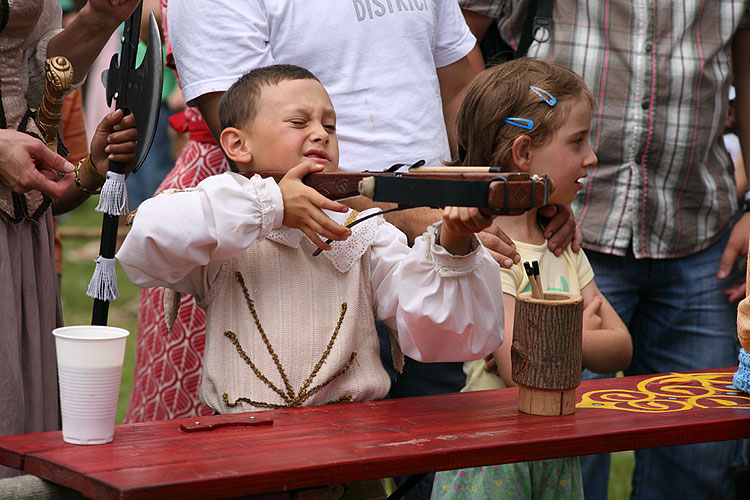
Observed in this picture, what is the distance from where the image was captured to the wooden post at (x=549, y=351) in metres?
2.10

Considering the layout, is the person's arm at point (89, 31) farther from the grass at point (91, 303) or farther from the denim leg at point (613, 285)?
the grass at point (91, 303)

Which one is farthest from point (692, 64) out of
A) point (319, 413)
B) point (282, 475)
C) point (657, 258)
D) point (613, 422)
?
point (282, 475)

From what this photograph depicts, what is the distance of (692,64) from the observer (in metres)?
3.42

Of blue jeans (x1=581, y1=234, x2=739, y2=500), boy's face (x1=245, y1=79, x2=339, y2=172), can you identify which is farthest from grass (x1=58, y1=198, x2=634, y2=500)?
boy's face (x1=245, y1=79, x2=339, y2=172)

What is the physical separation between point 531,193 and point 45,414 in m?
1.42

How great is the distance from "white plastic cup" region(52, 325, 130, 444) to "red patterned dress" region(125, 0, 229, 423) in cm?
141

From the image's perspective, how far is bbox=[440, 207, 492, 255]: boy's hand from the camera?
6.51 feet

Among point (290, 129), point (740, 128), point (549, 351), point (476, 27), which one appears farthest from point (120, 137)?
point (740, 128)

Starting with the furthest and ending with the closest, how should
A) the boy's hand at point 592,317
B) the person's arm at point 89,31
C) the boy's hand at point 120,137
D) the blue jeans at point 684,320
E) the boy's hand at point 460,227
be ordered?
1. the blue jeans at point 684,320
2. the boy's hand at point 592,317
3. the person's arm at point 89,31
4. the boy's hand at point 120,137
5. the boy's hand at point 460,227

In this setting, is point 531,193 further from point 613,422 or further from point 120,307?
point 120,307

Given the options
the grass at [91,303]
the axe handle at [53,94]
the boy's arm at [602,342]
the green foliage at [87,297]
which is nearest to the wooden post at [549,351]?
the boy's arm at [602,342]

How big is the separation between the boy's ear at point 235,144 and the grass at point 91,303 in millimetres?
2911

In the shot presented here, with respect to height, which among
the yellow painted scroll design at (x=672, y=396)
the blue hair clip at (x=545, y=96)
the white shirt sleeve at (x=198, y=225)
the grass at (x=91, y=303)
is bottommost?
the grass at (x=91, y=303)

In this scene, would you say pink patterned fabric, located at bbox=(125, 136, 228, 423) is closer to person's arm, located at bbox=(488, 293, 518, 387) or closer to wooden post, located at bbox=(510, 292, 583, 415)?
person's arm, located at bbox=(488, 293, 518, 387)
